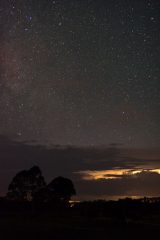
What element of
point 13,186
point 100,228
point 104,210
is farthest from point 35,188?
point 100,228

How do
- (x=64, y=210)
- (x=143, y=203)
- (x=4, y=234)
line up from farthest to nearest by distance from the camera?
(x=64, y=210) < (x=143, y=203) < (x=4, y=234)

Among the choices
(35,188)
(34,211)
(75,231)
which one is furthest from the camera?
(35,188)

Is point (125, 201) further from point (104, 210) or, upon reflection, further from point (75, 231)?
point (75, 231)

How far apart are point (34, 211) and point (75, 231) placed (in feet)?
65.4

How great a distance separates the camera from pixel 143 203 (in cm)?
4094

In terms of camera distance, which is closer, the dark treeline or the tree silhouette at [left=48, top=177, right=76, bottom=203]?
the dark treeline

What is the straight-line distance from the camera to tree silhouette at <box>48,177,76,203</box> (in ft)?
213

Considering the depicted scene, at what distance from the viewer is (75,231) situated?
2648 centimetres

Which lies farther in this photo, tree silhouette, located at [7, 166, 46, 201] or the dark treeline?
tree silhouette, located at [7, 166, 46, 201]

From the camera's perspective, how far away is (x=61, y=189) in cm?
6638

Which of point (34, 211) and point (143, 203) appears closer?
point (143, 203)

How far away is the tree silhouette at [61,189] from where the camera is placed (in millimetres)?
65000

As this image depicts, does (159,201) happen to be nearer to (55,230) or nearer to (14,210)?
(14,210)

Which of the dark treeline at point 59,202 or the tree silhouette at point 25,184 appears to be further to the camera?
the tree silhouette at point 25,184
